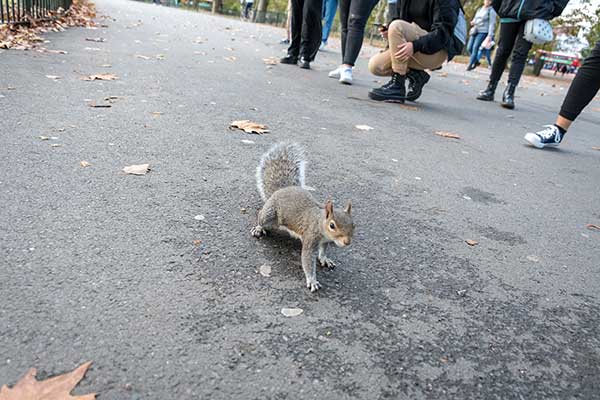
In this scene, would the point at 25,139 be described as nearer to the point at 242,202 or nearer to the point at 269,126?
the point at 242,202

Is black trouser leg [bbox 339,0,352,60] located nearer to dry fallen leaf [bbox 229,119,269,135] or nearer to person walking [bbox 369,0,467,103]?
person walking [bbox 369,0,467,103]

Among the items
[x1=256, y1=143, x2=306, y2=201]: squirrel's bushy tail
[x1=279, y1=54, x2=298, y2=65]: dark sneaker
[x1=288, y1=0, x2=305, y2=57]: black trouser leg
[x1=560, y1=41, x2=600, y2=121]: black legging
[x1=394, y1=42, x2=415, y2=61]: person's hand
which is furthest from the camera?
[x1=279, y1=54, x2=298, y2=65]: dark sneaker

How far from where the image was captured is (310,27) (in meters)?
6.94

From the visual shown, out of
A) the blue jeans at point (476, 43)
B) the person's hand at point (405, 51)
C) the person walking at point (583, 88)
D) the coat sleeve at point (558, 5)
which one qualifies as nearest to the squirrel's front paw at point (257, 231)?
the person walking at point (583, 88)

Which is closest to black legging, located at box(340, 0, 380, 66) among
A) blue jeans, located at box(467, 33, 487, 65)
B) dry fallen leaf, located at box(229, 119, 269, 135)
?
dry fallen leaf, located at box(229, 119, 269, 135)

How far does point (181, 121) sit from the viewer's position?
3.60m

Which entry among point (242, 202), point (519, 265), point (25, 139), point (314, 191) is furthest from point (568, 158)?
point (25, 139)

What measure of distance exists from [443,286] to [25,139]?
253 centimetres

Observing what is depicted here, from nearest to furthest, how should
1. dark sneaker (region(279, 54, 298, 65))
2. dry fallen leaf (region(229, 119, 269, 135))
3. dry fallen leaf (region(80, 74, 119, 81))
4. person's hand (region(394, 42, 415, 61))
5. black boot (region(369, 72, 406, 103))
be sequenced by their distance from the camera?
1. dry fallen leaf (region(229, 119, 269, 135))
2. dry fallen leaf (region(80, 74, 119, 81))
3. person's hand (region(394, 42, 415, 61))
4. black boot (region(369, 72, 406, 103))
5. dark sneaker (region(279, 54, 298, 65))

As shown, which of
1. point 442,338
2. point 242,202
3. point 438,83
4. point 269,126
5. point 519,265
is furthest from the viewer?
point 438,83

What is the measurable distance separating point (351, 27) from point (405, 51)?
3.64ft

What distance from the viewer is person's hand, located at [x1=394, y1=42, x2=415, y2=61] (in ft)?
16.7

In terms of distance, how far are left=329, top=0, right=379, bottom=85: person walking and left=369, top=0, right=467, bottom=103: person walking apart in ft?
1.51

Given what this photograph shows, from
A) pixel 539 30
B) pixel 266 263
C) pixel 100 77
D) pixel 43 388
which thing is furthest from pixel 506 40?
pixel 43 388
